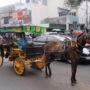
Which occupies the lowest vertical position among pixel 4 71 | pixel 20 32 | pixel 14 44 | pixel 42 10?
pixel 4 71

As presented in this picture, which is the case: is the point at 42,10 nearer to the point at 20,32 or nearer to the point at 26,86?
the point at 20,32

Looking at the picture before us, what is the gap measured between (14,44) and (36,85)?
2775mm

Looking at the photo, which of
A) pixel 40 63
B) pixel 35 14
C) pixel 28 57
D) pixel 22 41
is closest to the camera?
pixel 40 63

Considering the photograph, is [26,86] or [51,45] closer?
[26,86]

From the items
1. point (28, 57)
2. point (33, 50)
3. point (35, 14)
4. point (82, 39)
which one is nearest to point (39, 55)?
point (33, 50)

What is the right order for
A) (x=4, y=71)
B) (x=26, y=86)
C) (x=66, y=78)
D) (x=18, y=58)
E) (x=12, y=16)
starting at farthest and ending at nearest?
(x=12, y=16), (x=4, y=71), (x=18, y=58), (x=66, y=78), (x=26, y=86)

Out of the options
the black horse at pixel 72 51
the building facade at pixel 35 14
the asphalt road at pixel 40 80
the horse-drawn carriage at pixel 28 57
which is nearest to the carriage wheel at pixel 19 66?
the horse-drawn carriage at pixel 28 57

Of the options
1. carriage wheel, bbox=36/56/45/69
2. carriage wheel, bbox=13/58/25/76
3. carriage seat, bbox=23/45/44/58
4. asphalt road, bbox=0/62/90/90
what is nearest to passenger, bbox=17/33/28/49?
carriage seat, bbox=23/45/44/58

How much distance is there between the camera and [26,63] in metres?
7.35

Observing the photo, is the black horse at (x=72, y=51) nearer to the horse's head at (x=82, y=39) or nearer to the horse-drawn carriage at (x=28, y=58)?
the horse's head at (x=82, y=39)

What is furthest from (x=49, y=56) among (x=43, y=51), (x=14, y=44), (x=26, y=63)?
(x=14, y=44)

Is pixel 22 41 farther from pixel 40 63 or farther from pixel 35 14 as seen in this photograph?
pixel 35 14

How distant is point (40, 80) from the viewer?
22.9ft

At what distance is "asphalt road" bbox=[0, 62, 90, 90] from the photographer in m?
6.20
